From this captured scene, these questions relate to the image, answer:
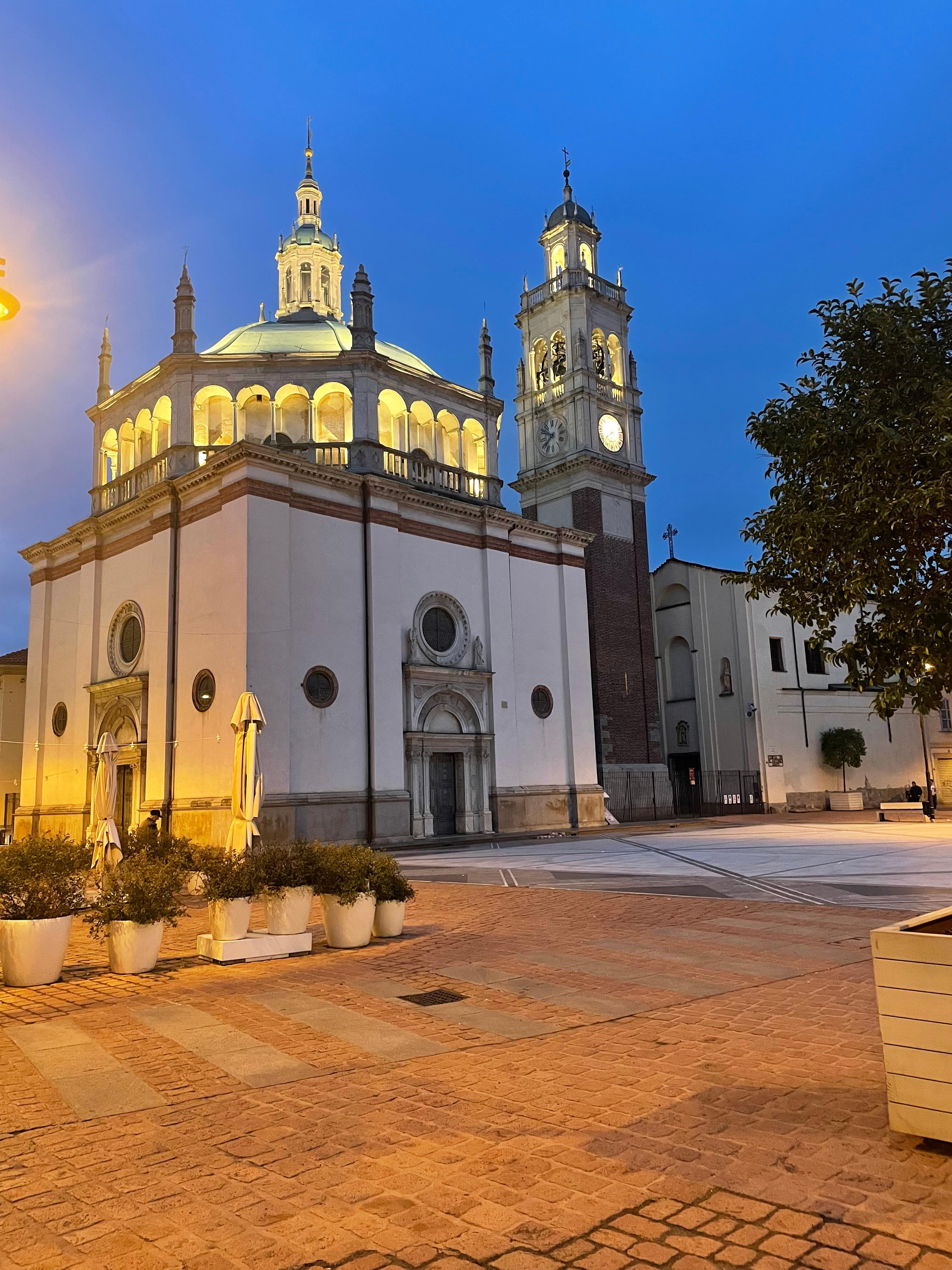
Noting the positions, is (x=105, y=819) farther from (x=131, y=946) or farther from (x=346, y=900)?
(x=346, y=900)

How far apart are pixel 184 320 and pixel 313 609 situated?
37.5 feet

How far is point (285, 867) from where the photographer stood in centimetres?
1018

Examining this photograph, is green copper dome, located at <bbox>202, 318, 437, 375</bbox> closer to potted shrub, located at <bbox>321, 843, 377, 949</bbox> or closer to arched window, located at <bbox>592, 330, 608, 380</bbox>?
arched window, located at <bbox>592, 330, 608, 380</bbox>

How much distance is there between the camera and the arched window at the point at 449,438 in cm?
3284

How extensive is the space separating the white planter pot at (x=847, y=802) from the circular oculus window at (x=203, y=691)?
2892 cm

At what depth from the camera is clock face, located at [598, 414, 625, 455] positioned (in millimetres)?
39438

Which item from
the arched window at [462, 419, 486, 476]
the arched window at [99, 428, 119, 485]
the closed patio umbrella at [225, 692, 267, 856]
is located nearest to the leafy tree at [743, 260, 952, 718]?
the closed patio umbrella at [225, 692, 267, 856]

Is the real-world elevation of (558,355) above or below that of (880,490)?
above

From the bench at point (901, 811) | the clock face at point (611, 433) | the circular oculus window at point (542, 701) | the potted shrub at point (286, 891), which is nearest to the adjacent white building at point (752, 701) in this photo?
the bench at point (901, 811)

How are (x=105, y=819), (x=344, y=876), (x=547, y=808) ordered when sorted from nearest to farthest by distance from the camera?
(x=344, y=876) → (x=105, y=819) → (x=547, y=808)

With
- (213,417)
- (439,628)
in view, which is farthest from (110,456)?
(439,628)

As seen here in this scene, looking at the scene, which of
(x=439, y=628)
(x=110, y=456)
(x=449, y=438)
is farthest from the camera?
(x=449, y=438)

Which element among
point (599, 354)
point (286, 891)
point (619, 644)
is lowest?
point (286, 891)

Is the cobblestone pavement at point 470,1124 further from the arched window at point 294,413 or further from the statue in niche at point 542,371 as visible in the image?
the statue in niche at point 542,371
